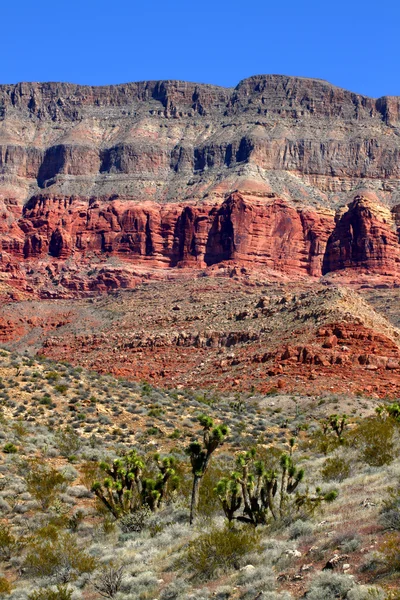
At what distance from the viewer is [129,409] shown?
3656 cm

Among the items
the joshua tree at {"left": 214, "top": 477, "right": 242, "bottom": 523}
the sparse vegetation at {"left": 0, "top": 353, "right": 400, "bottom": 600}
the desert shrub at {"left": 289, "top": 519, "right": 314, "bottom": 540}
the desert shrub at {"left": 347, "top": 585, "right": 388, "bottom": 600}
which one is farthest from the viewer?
the joshua tree at {"left": 214, "top": 477, "right": 242, "bottom": 523}

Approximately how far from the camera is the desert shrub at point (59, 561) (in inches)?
632

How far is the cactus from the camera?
2078cm

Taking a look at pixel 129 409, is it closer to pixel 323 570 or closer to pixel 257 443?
pixel 257 443

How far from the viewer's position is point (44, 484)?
23.2 meters

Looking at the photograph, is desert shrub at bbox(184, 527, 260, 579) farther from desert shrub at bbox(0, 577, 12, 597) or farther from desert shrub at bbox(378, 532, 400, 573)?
desert shrub at bbox(0, 577, 12, 597)

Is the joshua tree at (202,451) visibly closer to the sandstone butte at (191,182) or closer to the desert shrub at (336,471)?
the desert shrub at (336,471)

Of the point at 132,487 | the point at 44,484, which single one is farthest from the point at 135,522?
the point at 44,484

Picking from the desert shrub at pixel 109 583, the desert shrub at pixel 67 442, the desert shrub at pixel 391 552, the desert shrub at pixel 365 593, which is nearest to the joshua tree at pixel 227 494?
the desert shrub at pixel 109 583

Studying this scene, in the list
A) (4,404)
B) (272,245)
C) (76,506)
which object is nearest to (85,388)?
(4,404)

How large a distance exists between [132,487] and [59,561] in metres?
5.52

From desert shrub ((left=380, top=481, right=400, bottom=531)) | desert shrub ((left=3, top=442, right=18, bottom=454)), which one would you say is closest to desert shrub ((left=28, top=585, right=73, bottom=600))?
desert shrub ((left=380, top=481, right=400, bottom=531))

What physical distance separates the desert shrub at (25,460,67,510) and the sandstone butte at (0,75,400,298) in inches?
3281

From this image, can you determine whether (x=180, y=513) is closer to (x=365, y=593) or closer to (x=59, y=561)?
(x=59, y=561)
